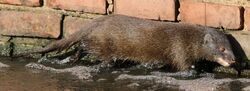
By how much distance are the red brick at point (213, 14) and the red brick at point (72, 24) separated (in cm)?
61

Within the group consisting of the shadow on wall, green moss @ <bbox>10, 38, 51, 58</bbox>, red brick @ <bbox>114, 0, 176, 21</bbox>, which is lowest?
the shadow on wall

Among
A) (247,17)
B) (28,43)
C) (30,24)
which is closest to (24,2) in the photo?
(30,24)

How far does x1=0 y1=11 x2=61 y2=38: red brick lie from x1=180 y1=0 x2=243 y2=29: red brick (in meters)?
0.78

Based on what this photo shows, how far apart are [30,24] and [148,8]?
2.42 ft

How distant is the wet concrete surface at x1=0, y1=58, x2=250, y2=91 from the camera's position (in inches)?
138

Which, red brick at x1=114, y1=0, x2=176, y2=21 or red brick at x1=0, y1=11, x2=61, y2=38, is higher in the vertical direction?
red brick at x1=114, y1=0, x2=176, y2=21

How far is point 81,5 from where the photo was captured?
13.5 ft

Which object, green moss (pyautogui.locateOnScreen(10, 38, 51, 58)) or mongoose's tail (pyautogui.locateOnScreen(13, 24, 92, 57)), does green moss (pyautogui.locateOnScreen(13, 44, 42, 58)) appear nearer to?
green moss (pyautogui.locateOnScreen(10, 38, 51, 58))

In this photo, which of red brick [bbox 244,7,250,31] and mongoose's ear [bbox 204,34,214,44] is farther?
mongoose's ear [bbox 204,34,214,44]

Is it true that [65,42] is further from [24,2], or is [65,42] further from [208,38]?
[208,38]

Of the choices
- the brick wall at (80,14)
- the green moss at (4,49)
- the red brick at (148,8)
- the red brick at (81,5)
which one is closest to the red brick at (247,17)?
the brick wall at (80,14)

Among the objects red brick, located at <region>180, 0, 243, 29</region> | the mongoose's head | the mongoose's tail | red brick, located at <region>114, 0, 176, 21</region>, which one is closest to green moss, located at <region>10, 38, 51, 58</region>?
the mongoose's tail

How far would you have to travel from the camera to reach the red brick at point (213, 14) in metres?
3.96

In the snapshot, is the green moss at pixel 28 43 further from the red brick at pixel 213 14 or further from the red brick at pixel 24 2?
the red brick at pixel 213 14
